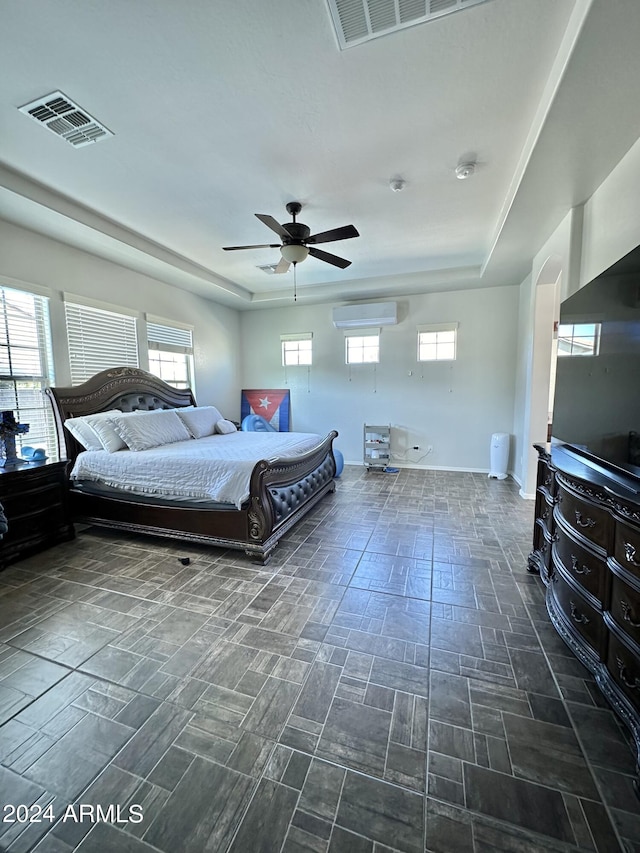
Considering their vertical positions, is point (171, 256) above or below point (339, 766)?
above

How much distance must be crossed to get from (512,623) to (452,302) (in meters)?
4.61

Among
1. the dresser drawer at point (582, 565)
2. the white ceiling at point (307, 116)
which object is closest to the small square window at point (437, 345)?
the white ceiling at point (307, 116)

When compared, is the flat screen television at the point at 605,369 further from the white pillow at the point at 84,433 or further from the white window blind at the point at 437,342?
the white pillow at the point at 84,433

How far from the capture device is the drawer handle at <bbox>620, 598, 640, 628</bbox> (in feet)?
4.17

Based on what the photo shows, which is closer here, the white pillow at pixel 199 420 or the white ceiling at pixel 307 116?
the white ceiling at pixel 307 116

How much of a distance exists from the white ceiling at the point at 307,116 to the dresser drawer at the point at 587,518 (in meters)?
1.98

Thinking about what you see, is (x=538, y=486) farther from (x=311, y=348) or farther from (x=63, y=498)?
(x=311, y=348)

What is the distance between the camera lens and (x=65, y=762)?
1.25m

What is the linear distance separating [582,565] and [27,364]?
4.55 meters

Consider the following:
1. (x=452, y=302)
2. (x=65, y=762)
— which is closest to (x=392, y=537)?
(x=65, y=762)

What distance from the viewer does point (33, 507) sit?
282cm

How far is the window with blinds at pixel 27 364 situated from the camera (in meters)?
3.05

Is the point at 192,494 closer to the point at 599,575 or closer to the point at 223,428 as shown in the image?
the point at 223,428

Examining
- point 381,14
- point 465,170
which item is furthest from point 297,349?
point 381,14
